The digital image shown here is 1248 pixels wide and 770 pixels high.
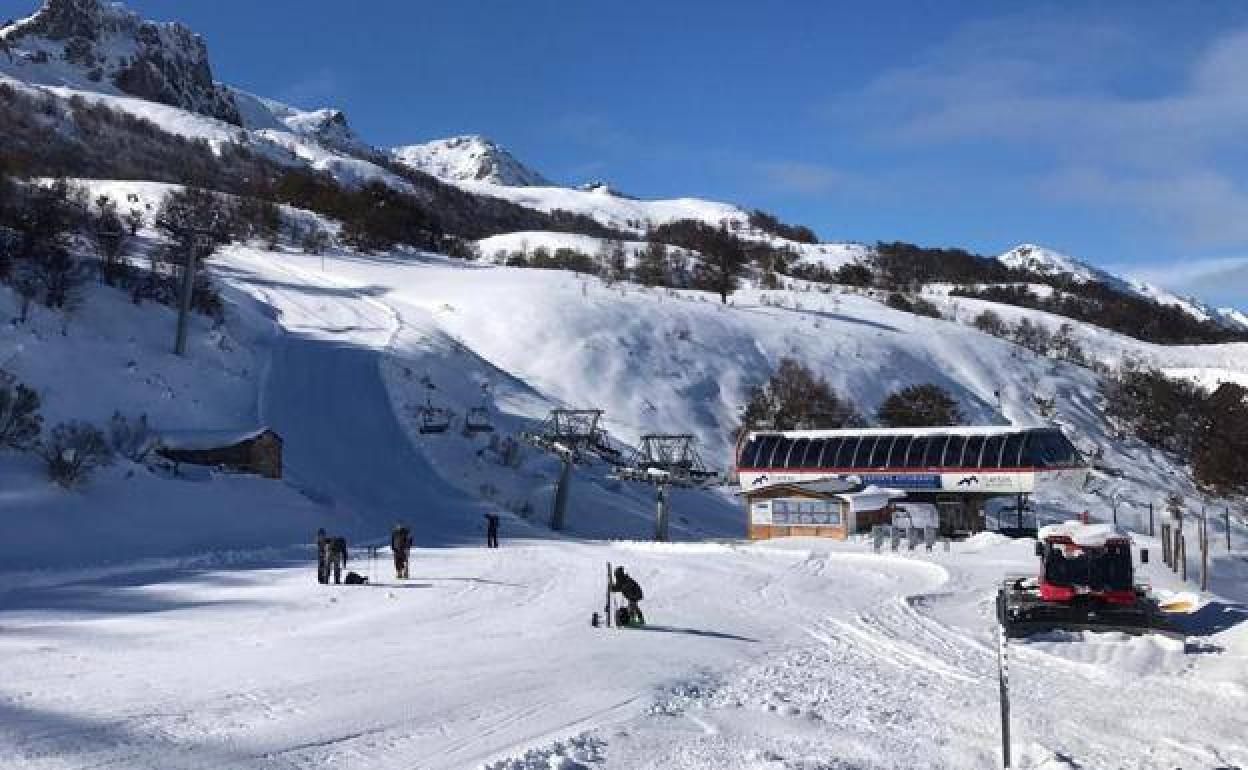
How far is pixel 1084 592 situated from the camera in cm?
1994

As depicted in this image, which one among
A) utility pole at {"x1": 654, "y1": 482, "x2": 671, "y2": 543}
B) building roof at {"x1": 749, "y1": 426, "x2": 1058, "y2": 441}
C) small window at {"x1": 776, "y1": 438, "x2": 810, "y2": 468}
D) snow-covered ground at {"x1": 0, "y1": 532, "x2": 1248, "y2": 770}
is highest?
building roof at {"x1": 749, "y1": 426, "x2": 1058, "y2": 441}

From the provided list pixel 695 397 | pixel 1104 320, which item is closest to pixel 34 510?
pixel 695 397

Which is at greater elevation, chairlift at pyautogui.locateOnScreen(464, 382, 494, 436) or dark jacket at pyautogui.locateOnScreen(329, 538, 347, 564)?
chairlift at pyautogui.locateOnScreen(464, 382, 494, 436)

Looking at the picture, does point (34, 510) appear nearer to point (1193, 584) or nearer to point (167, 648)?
point (167, 648)

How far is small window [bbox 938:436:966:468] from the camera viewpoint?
139 feet

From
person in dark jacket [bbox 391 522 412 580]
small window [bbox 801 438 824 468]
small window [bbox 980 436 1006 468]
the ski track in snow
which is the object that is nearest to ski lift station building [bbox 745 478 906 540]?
small window [bbox 801 438 824 468]

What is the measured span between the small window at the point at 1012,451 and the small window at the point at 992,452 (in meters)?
0.18

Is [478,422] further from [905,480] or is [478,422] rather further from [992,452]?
[992,452]

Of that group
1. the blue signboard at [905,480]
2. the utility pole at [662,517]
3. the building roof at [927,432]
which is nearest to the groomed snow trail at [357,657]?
the utility pole at [662,517]

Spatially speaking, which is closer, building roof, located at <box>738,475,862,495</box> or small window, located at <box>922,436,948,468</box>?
building roof, located at <box>738,475,862,495</box>

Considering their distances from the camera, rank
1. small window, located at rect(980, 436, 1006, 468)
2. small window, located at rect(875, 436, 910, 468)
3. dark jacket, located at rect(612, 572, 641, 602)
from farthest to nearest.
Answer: small window, located at rect(875, 436, 910, 468), small window, located at rect(980, 436, 1006, 468), dark jacket, located at rect(612, 572, 641, 602)

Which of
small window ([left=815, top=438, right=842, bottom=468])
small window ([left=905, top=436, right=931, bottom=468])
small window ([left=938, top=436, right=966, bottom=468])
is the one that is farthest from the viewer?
small window ([left=815, top=438, right=842, bottom=468])

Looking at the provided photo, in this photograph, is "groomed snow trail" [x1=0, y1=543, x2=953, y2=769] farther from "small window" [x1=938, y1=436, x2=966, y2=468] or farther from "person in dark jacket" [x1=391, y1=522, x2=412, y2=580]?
"small window" [x1=938, y1=436, x2=966, y2=468]

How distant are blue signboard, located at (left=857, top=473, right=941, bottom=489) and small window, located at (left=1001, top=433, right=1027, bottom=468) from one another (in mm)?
2537
